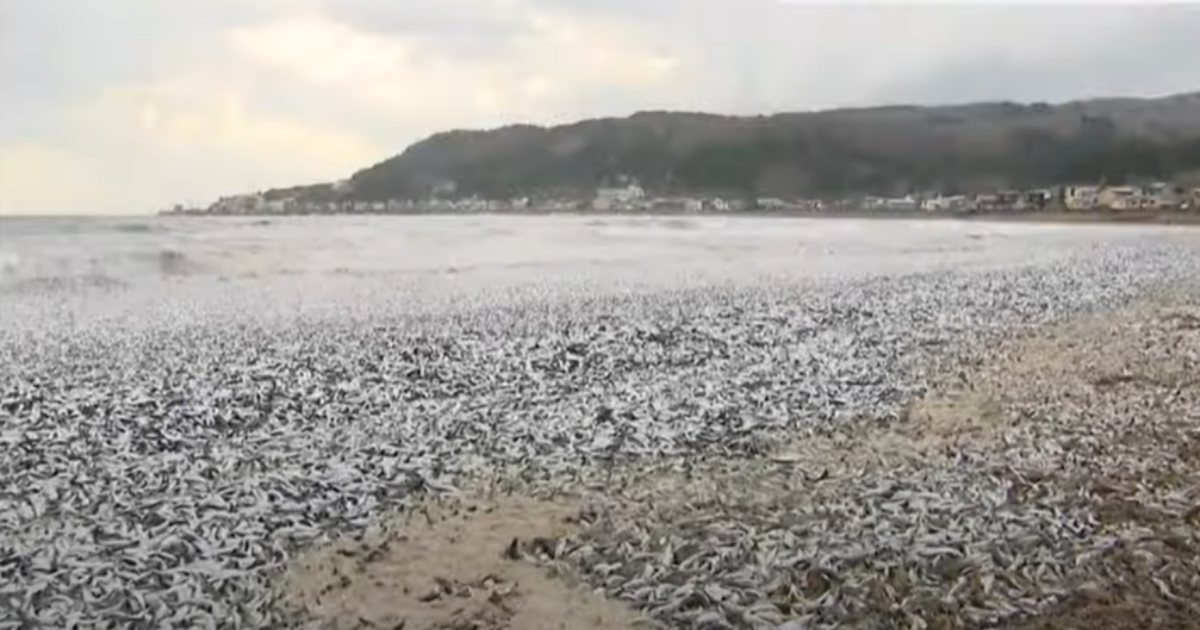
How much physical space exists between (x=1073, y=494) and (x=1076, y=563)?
729 millimetres

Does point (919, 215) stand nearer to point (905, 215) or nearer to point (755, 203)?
point (905, 215)

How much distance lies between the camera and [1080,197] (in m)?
32.9

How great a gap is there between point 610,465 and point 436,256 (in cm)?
1868

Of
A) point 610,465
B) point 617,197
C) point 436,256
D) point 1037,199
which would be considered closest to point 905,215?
point 1037,199

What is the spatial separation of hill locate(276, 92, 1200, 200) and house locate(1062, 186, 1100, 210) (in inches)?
45.0

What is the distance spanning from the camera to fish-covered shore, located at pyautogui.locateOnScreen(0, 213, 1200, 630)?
2.97 metres

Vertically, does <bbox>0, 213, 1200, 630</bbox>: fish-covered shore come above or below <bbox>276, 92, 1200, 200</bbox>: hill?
below

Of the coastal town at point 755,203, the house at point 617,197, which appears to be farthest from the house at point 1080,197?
the house at point 617,197

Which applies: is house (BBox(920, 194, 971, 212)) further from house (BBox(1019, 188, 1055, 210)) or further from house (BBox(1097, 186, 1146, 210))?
house (BBox(1097, 186, 1146, 210))

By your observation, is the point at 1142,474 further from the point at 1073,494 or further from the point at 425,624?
the point at 425,624

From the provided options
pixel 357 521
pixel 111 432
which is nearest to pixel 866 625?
pixel 357 521

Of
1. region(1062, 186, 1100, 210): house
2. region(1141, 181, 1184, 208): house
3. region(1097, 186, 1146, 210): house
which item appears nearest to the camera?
region(1141, 181, 1184, 208): house

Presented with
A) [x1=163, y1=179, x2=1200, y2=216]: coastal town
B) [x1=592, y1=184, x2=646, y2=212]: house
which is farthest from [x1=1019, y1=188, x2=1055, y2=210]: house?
[x1=592, y1=184, x2=646, y2=212]: house

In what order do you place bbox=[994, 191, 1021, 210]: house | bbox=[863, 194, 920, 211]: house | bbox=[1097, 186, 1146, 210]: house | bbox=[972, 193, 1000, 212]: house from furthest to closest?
bbox=[863, 194, 920, 211]: house < bbox=[972, 193, 1000, 212]: house < bbox=[994, 191, 1021, 210]: house < bbox=[1097, 186, 1146, 210]: house
